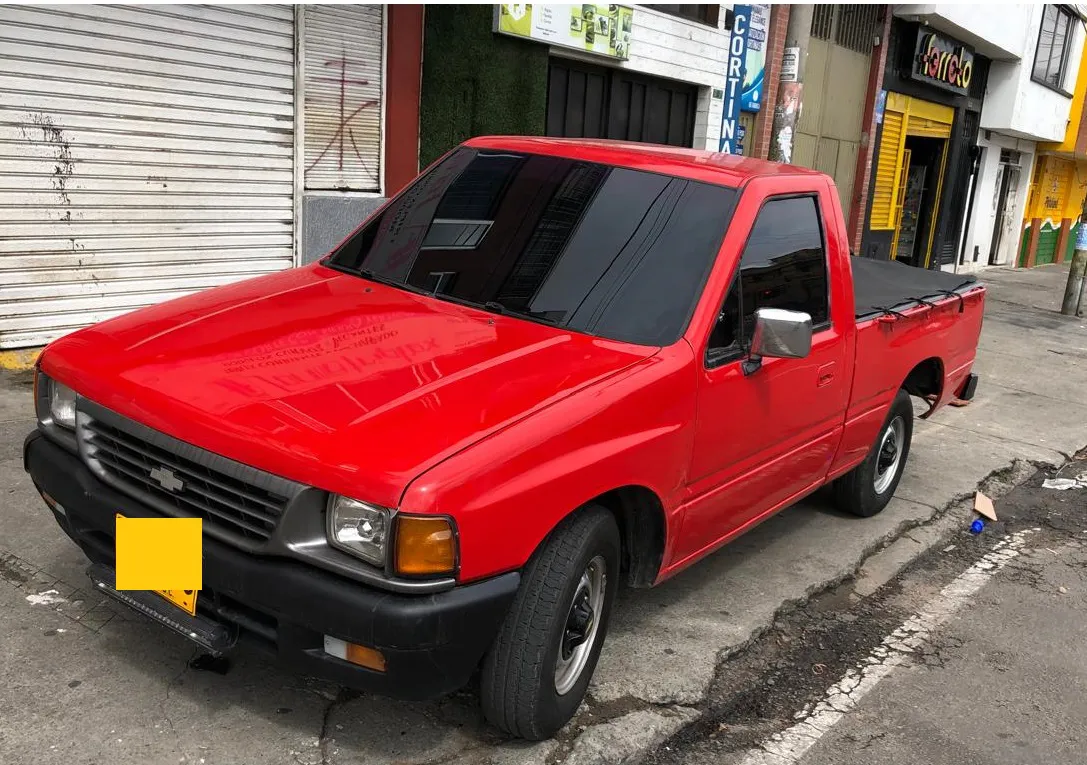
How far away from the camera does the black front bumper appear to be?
7.83 feet

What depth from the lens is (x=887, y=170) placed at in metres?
17.5

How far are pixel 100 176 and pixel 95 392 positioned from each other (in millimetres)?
4563

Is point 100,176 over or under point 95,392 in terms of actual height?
over

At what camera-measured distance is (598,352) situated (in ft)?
10.2

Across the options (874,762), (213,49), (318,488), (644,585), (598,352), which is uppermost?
(213,49)

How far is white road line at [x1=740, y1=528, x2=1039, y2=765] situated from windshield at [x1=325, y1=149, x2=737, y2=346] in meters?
1.42

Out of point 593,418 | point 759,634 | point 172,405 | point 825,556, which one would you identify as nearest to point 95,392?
point 172,405

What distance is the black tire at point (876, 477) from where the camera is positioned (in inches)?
203

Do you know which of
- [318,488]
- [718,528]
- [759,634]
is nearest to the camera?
[318,488]

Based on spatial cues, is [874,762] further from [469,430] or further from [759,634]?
[469,430]

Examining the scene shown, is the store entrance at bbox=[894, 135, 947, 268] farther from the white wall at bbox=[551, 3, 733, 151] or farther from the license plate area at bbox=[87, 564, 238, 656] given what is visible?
the license plate area at bbox=[87, 564, 238, 656]

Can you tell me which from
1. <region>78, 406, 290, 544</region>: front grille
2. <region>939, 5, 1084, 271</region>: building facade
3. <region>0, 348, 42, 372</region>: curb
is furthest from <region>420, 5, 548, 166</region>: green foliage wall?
<region>939, 5, 1084, 271</region>: building facade

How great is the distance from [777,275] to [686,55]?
8855 mm

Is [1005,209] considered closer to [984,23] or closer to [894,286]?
[984,23]
